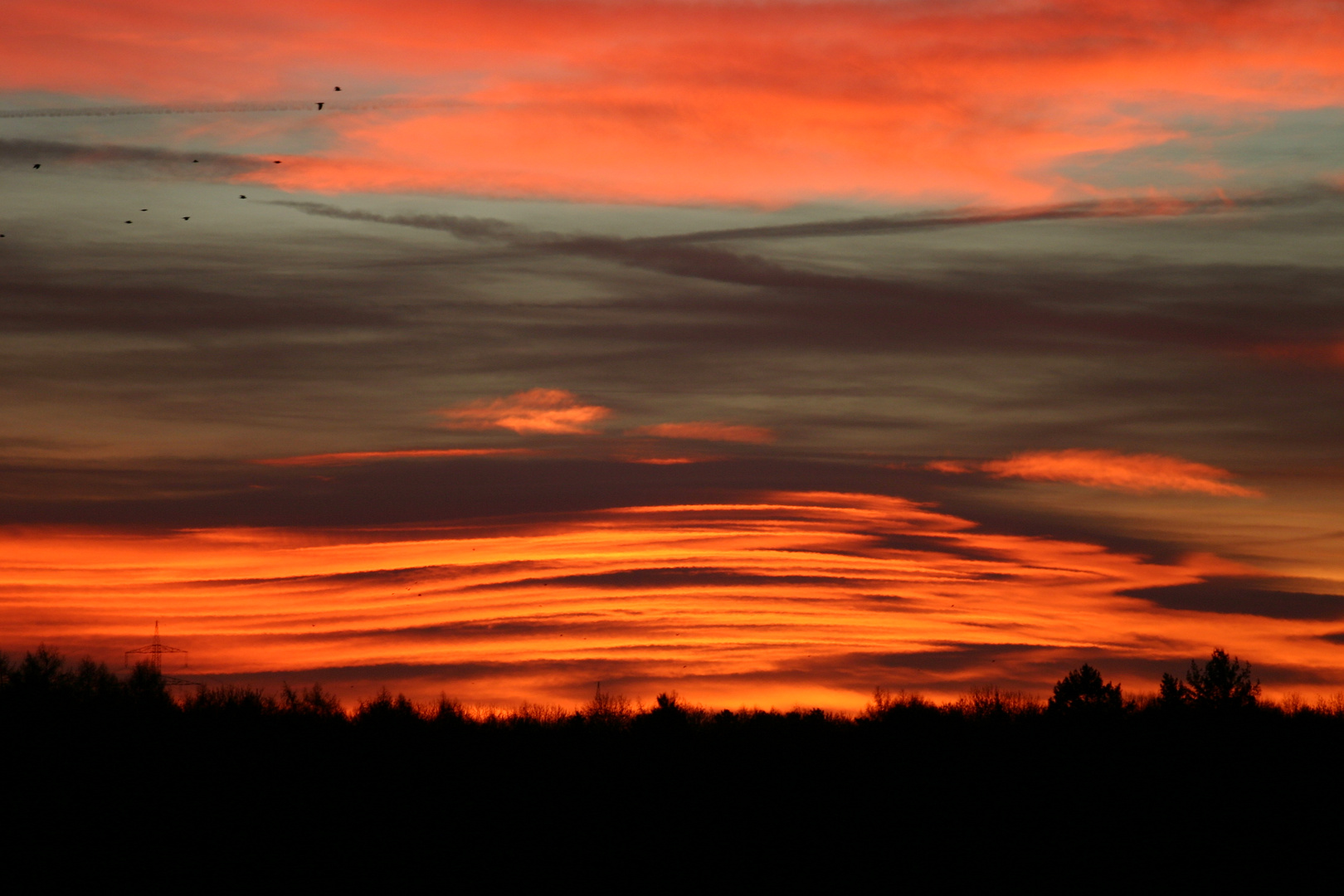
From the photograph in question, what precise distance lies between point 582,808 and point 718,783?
8985 mm

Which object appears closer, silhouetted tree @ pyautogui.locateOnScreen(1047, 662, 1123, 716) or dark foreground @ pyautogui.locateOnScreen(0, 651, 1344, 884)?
dark foreground @ pyautogui.locateOnScreen(0, 651, 1344, 884)

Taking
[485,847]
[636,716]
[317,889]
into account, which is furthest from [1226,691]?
[317,889]

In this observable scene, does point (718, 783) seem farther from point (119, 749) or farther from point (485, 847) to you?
point (119, 749)

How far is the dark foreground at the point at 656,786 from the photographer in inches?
2601

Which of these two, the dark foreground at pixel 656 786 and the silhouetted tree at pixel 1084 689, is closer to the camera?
the dark foreground at pixel 656 786

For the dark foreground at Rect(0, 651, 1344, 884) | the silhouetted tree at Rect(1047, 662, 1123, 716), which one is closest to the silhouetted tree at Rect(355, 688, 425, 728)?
the dark foreground at Rect(0, 651, 1344, 884)

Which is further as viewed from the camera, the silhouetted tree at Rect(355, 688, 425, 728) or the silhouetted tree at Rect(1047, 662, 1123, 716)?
the silhouetted tree at Rect(1047, 662, 1123, 716)

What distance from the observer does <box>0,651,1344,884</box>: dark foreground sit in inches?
2601

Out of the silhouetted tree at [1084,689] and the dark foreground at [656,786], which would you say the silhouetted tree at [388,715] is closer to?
the dark foreground at [656,786]

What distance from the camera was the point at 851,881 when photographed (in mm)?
62406

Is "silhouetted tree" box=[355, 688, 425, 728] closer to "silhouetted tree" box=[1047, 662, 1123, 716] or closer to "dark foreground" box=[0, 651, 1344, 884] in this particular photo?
"dark foreground" box=[0, 651, 1344, 884]

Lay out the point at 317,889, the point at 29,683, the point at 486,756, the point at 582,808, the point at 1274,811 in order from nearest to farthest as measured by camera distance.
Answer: the point at 317,889, the point at 1274,811, the point at 582,808, the point at 486,756, the point at 29,683

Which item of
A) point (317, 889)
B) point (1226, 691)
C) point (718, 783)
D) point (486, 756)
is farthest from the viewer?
point (1226, 691)

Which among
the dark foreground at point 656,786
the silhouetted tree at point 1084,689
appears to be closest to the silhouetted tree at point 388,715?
the dark foreground at point 656,786
